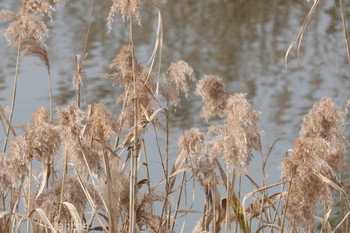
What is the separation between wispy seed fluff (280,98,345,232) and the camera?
4.44ft

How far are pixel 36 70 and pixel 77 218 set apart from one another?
11.4ft

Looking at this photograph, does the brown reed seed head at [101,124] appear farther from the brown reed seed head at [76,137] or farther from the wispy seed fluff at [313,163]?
the wispy seed fluff at [313,163]

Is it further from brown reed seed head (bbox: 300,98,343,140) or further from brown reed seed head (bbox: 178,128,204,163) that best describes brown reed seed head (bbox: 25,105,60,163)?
brown reed seed head (bbox: 300,98,343,140)

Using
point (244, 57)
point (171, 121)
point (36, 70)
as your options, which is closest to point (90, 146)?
point (171, 121)

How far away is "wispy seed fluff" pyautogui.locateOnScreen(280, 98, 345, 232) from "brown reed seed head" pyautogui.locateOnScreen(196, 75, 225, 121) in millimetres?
219

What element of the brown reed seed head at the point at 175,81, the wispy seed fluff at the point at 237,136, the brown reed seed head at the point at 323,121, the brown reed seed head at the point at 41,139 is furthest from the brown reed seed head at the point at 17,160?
the brown reed seed head at the point at 323,121

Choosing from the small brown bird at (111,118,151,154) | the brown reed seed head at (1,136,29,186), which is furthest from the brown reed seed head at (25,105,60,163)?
the small brown bird at (111,118,151,154)

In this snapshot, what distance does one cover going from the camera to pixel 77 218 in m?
1.37

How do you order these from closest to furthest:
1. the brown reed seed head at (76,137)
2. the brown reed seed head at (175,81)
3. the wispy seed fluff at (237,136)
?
the brown reed seed head at (76,137) < the wispy seed fluff at (237,136) < the brown reed seed head at (175,81)

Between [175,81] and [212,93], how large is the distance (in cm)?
18

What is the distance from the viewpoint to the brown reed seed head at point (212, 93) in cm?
163

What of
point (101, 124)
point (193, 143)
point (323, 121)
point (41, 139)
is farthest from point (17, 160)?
point (323, 121)

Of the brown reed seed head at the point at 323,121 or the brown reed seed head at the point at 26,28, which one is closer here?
the brown reed seed head at the point at 323,121

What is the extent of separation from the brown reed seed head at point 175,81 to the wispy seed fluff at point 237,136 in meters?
0.29
